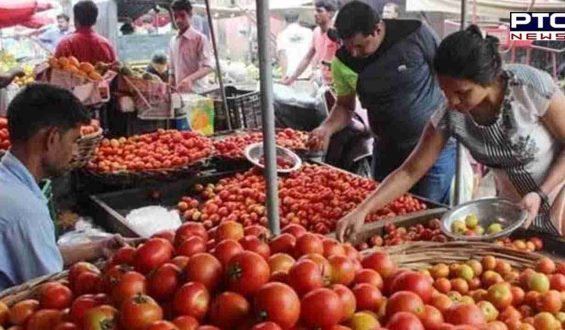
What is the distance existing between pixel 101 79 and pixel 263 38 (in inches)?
110

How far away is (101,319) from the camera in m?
1.41

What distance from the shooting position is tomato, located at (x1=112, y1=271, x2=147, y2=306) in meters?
1.47

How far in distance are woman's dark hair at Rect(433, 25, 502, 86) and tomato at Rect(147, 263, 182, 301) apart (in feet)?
4.67

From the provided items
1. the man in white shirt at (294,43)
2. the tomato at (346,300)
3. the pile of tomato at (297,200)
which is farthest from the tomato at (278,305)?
the man in white shirt at (294,43)

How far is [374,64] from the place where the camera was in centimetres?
387

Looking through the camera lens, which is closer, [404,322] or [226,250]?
[404,322]

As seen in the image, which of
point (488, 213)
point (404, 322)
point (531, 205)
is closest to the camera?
point (404, 322)

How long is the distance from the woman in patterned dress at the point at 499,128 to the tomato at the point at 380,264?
1003mm

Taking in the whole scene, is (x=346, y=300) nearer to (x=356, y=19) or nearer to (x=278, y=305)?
(x=278, y=305)

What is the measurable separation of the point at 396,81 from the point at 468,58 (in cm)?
143

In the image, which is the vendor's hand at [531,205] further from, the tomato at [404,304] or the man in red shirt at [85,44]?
the man in red shirt at [85,44]

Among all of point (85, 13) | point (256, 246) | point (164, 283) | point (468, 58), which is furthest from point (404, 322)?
point (85, 13)

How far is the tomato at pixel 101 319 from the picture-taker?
140 centimetres

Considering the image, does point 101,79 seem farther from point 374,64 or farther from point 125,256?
point 125,256
